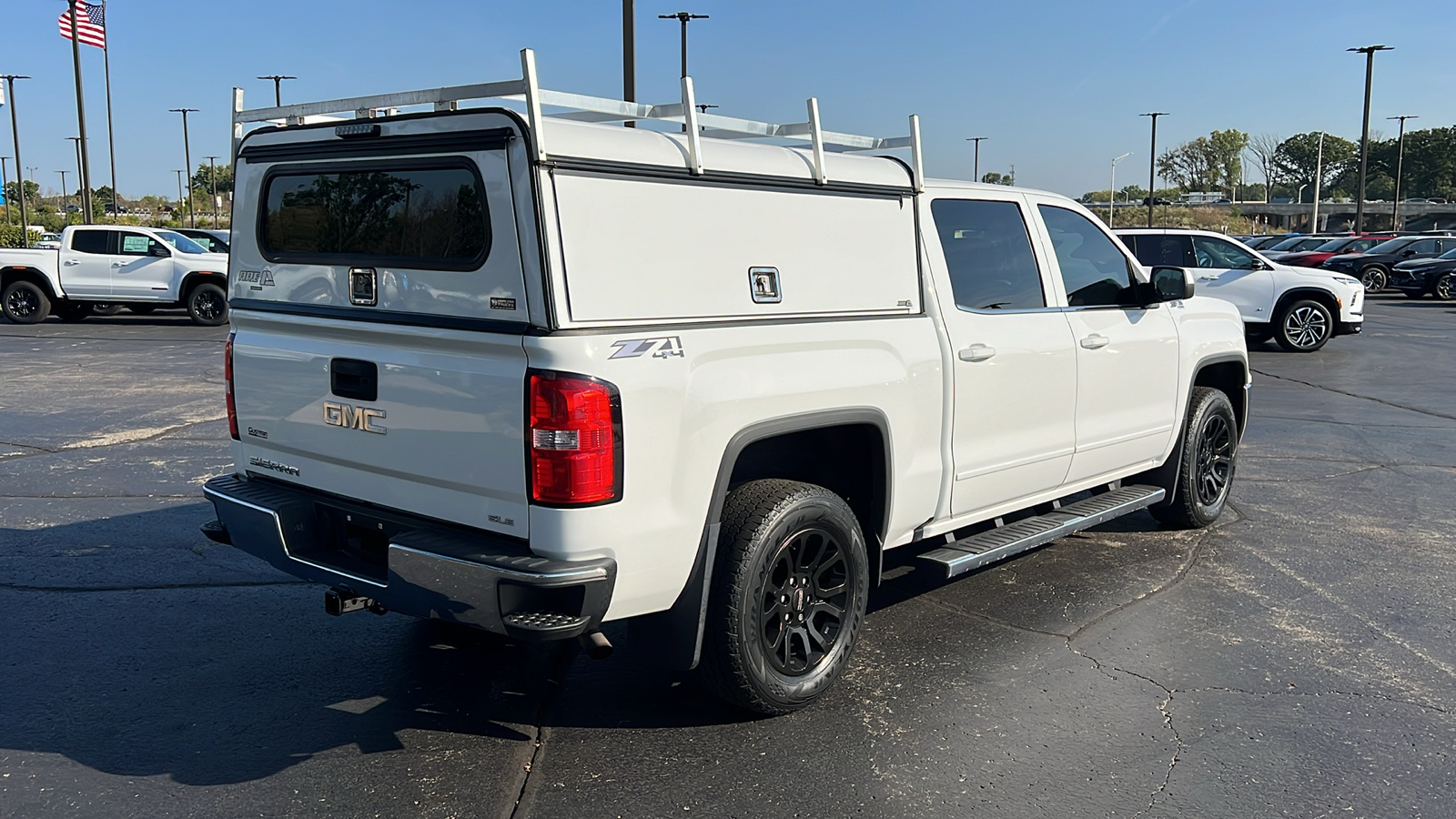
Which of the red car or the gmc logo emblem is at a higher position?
the red car

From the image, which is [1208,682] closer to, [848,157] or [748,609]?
[748,609]

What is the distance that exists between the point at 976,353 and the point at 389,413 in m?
2.42

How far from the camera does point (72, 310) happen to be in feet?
71.1

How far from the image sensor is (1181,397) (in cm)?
639

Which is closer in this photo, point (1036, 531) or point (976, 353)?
point (976, 353)

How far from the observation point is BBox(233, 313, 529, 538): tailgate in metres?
3.50

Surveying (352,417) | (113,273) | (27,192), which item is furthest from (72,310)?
(27,192)

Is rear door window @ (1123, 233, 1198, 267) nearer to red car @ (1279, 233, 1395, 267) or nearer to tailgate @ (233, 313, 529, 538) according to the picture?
tailgate @ (233, 313, 529, 538)

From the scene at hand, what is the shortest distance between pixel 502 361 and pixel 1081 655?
2802 mm

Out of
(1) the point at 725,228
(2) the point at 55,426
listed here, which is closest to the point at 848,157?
(1) the point at 725,228

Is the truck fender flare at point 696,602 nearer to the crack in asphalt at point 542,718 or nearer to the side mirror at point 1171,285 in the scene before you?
the crack in asphalt at point 542,718

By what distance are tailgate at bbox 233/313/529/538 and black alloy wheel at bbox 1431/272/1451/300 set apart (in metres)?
32.8

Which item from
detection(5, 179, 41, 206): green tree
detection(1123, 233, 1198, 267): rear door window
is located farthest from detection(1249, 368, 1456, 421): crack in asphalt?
detection(5, 179, 41, 206): green tree

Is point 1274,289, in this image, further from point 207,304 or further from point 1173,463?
point 207,304
